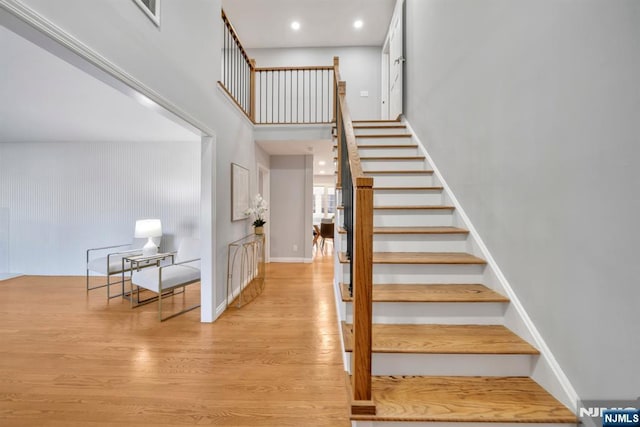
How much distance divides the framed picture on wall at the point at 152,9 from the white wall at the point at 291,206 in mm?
3903

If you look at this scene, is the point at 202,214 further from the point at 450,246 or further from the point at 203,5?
the point at 450,246

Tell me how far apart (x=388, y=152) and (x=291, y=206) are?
305 cm

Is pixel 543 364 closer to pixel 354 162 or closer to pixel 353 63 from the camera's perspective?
pixel 354 162

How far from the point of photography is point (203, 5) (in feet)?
8.41

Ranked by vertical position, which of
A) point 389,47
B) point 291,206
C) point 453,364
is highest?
point 389,47

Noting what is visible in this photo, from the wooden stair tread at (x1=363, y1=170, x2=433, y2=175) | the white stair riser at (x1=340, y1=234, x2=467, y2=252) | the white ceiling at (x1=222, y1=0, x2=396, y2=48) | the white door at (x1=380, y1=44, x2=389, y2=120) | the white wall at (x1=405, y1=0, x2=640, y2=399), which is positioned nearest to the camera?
the white wall at (x1=405, y1=0, x2=640, y2=399)

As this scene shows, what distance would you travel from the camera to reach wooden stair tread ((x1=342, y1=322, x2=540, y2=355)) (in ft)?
4.43

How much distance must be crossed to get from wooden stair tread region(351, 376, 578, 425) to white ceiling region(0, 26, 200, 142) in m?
2.45

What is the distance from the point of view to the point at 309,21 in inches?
193

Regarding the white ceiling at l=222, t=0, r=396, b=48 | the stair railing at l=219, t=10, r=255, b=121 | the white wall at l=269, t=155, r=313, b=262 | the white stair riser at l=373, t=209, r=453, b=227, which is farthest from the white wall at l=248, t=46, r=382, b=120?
the white stair riser at l=373, t=209, r=453, b=227

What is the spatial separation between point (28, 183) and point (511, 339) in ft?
23.1

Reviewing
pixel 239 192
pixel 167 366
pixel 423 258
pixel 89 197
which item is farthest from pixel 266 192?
pixel 423 258

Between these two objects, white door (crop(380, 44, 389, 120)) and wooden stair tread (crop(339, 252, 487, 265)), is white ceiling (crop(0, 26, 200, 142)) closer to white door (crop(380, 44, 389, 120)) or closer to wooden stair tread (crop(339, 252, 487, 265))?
wooden stair tread (crop(339, 252, 487, 265))

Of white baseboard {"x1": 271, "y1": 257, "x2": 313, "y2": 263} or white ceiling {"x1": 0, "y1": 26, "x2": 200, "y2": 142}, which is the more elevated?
white ceiling {"x1": 0, "y1": 26, "x2": 200, "y2": 142}
